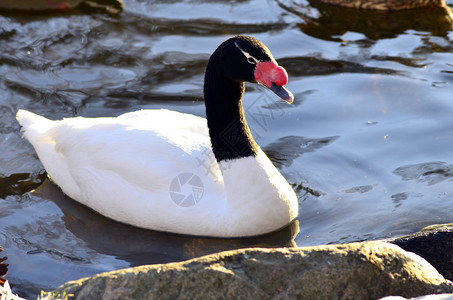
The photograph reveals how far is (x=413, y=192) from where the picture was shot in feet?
20.3

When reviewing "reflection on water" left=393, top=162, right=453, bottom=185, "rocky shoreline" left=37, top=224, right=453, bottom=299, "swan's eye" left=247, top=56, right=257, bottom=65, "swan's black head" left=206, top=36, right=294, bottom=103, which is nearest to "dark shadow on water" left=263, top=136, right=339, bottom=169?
"reflection on water" left=393, top=162, right=453, bottom=185

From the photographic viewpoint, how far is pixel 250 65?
5.42 metres

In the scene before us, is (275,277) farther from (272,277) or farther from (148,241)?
(148,241)

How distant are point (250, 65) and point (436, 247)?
1.87 m

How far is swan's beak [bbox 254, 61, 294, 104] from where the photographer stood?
528cm

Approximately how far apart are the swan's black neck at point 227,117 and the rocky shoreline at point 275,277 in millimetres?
2124

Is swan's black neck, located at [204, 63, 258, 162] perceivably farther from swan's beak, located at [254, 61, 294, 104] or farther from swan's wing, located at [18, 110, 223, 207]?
swan's beak, located at [254, 61, 294, 104]

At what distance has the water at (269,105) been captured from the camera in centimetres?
577

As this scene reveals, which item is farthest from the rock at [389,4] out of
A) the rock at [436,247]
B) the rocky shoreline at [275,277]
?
the rocky shoreline at [275,277]

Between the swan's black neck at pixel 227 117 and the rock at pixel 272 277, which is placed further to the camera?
the swan's black neck at pixel 227 117

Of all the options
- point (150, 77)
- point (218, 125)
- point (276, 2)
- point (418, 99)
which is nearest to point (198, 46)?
point (150, 77)

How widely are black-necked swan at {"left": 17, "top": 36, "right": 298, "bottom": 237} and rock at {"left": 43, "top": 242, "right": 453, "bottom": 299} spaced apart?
197cm

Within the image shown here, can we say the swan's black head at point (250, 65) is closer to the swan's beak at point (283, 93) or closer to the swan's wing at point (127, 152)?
the swan's beak at point (283, 93)

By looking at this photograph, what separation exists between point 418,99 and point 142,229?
11.0ft
